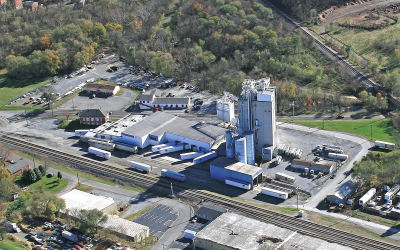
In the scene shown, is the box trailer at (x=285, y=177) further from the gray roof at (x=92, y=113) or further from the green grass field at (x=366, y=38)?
the green grass field at (x=366, y=38)

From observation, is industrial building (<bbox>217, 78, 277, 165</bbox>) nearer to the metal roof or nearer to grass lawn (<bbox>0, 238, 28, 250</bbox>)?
the metal roof

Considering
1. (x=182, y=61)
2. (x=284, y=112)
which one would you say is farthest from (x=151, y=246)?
(x=182, y=61)

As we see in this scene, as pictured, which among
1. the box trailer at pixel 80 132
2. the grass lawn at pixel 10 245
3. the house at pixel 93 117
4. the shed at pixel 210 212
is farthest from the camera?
the house at pixel 93 117

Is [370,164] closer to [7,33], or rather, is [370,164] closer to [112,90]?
[112,90]

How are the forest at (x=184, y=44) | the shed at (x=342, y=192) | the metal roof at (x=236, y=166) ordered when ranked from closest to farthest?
1. the shed at (x=342, y=192)
2. the metal roof at (x=236, y=166)
3. the forest at (x=184, y=44)

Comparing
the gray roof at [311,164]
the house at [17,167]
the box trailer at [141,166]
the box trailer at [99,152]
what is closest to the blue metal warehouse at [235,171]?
the gray roof at [311,164]

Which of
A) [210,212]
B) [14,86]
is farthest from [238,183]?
[14,86]

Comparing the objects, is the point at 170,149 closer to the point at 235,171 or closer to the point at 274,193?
the point at 235,171
